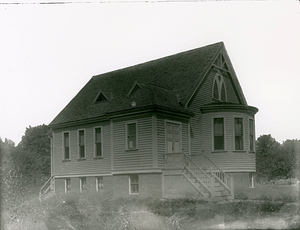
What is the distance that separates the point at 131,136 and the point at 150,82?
4.44 meters

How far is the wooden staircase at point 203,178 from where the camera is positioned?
1727 centimetres

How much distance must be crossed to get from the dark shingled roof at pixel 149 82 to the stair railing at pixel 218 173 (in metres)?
2.92

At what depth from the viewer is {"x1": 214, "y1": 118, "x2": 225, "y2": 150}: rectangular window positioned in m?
20.7

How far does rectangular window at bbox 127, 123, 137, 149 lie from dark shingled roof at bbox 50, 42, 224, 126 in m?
1.96

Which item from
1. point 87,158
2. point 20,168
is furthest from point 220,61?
point 20,168

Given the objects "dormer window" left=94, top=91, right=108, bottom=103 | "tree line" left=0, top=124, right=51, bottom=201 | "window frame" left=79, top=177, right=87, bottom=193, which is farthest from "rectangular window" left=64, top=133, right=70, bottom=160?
"dormer window" left=94, top=91, right=108, bottom=103

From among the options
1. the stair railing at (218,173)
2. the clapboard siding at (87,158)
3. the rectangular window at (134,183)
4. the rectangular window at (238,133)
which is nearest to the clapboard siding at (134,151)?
the rectangular window at (134,183)

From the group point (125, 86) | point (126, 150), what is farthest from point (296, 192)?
point (125, 86)

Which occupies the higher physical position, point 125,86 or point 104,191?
point 125,86

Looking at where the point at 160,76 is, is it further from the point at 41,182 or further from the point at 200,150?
the point at 41,182

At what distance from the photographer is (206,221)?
14.5m

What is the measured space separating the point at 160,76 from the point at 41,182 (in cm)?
865

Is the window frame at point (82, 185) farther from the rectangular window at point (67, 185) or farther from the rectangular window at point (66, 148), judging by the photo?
the rectangular window at point (66, 148)

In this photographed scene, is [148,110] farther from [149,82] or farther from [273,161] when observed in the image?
[273,161]
